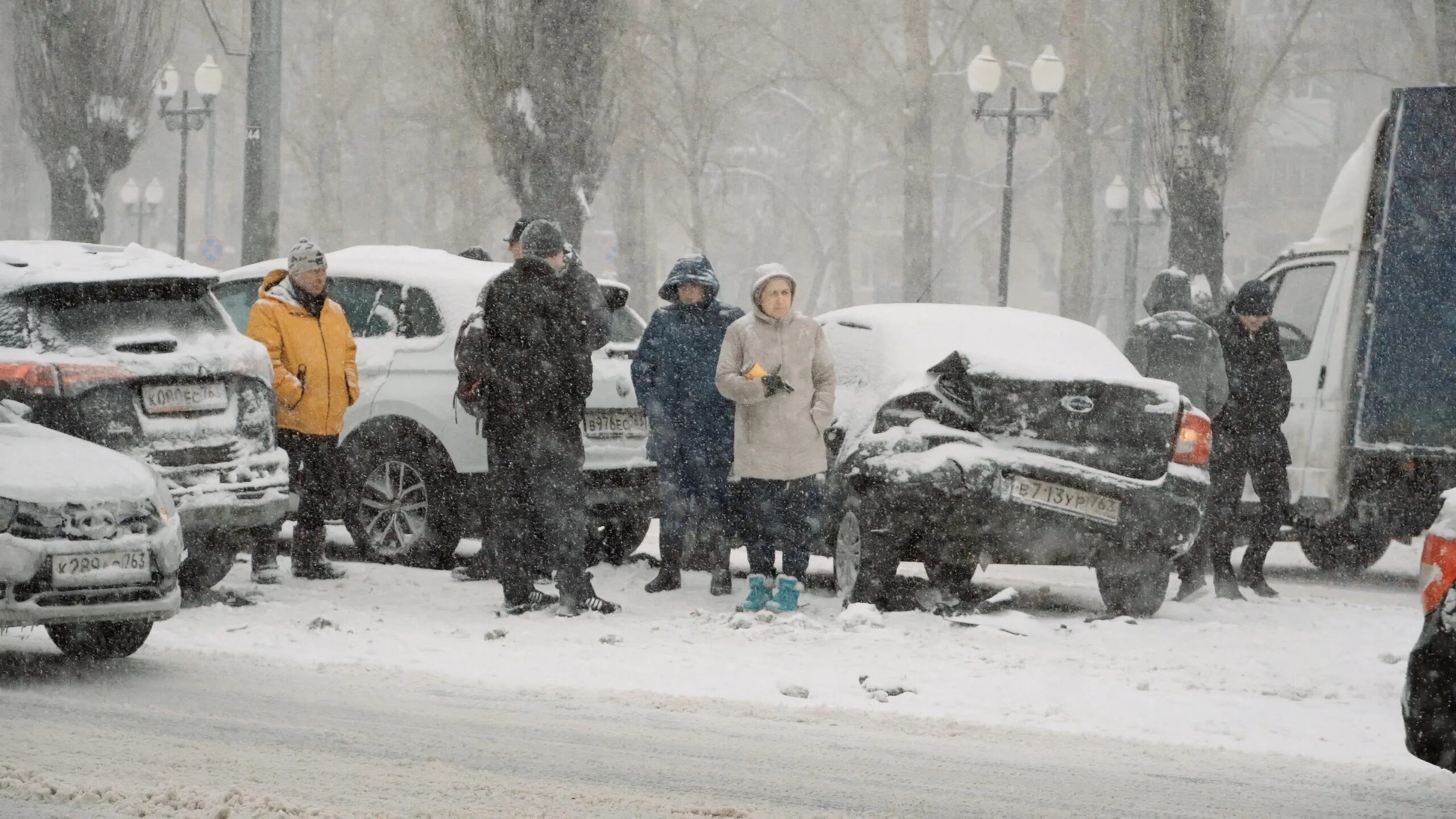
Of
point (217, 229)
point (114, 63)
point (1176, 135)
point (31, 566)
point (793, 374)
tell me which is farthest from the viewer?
point (217, 229)

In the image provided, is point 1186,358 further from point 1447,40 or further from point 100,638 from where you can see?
point 1447,40

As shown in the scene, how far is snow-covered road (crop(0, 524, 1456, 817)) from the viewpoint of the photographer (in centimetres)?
545

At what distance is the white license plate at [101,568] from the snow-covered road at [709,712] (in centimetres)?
39

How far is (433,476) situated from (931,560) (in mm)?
2811

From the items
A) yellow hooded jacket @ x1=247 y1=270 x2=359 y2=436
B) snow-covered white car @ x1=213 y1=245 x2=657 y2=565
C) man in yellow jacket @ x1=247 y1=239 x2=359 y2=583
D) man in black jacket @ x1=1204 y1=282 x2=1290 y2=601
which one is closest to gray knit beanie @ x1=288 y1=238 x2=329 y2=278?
man in yellow jacket @ x1=247 y1=239 x2=359 y2=583

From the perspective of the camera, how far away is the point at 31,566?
262 inches

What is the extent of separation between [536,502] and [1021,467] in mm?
2262

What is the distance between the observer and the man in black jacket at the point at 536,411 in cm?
898

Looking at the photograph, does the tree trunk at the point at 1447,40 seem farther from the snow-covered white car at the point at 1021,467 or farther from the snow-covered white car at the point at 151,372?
the snow-covered white car at the point at 151,372

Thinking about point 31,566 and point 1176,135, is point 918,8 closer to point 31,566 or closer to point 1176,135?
point 1176,135

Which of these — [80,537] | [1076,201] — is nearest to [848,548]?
[80,537]

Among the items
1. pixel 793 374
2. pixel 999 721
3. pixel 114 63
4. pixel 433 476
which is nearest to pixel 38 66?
pixel 114 63

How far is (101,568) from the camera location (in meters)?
6.87

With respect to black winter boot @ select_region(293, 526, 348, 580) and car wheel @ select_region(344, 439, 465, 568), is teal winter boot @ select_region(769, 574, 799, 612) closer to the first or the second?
car wheel @ select_region(344, 439, 465, 568)
